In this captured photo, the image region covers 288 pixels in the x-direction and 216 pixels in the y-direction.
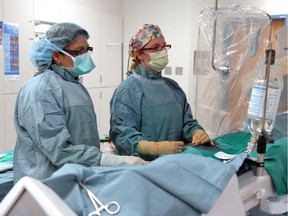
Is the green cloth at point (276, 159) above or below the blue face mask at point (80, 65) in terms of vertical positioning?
below

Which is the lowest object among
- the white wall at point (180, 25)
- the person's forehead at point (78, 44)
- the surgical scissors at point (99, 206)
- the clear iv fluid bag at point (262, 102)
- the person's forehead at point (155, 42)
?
the surgical scissors at point (99, 206)

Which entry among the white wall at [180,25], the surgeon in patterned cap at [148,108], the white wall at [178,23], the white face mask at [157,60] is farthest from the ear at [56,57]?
the white wall at [178,23]

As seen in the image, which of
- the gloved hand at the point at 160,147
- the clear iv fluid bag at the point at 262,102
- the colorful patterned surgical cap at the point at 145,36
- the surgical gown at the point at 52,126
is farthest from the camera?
the colorful patterned surgical cap at the point at 145,36

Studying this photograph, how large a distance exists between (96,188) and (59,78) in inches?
36.5

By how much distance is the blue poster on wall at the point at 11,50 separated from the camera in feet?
10.0

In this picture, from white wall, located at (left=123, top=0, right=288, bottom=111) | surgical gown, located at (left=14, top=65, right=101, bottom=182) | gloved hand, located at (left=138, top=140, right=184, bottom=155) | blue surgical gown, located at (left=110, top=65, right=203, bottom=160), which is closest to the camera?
surgical gown, located at (left=14, top=65, right=101, bottom=182)

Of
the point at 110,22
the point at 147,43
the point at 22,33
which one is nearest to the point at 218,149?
the point at 147,43

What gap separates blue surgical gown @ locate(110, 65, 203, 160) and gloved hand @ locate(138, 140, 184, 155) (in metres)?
0.07

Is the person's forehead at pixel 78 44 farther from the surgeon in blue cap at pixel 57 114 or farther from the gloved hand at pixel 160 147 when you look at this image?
the gloved hand at pixel 160 147

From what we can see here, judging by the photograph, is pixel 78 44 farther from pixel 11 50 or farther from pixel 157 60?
pixel 11 50

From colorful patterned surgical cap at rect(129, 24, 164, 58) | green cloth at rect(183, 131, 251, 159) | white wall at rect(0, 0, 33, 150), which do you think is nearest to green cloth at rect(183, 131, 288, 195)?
green cloth at rect(183, 131, 251, 159)

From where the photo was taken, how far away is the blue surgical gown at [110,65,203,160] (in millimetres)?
1722

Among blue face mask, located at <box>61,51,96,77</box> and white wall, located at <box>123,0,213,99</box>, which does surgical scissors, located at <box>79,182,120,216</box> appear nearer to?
blue face mask, located at <box>61,51,96,77</box>

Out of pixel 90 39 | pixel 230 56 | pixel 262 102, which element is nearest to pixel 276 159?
pixel 262 102
